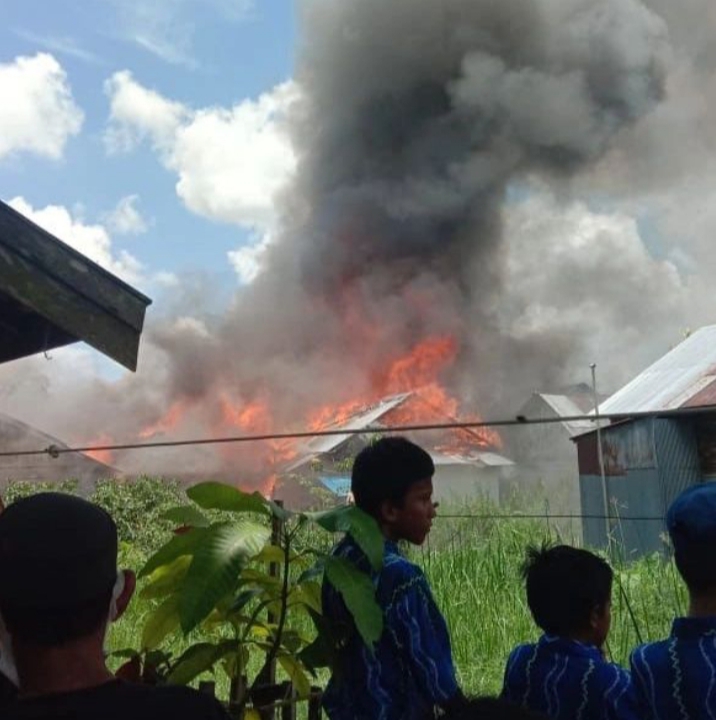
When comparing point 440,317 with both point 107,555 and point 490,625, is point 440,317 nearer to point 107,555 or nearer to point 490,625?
point 490,625

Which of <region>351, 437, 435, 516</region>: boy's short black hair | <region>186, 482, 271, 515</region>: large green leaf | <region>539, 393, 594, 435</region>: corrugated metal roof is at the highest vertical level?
<region>539, 393, 594, 435</region>: corrugated metal roof

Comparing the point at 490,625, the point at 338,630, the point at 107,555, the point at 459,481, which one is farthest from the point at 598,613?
the point at 459,481

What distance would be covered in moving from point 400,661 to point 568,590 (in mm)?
462

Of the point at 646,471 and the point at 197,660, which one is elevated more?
the point at 646,471

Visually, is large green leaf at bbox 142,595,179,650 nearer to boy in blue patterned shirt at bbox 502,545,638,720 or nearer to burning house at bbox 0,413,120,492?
boy in blue patterned shirt at bbox 502,545,638,720

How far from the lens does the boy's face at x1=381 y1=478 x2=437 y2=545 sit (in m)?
1.99

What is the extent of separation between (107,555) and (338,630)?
3.02 ft

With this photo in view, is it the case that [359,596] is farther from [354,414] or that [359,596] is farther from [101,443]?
[101,443]

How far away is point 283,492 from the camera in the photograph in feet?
56.9

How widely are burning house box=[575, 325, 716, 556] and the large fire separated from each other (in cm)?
489

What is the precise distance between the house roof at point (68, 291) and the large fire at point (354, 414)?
16.1 metres

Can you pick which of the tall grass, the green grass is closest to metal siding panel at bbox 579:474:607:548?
the green grass

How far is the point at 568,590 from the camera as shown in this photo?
195 cm

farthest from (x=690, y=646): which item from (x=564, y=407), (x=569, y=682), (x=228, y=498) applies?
(x=564, y=407)
